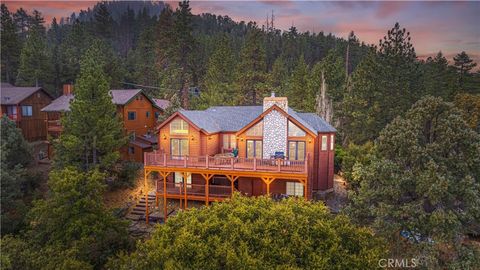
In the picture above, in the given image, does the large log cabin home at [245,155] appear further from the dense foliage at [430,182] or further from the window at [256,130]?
the dense foliage at [430,182]

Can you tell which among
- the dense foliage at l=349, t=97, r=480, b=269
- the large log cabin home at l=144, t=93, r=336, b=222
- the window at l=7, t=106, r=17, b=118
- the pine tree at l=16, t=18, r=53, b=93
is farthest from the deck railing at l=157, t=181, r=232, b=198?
the pine tree at l=16, t=18, r=53, b=93

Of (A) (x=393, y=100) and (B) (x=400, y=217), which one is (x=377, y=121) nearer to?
(A) (x=393, y=100)

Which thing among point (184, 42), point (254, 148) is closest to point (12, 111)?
point (184, 42)

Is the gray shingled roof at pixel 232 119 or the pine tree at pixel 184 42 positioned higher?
the pine tree at pixel 184 42

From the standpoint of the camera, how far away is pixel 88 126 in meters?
23.7

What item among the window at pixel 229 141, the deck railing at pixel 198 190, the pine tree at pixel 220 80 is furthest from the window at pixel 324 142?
the pine tree at pixel 220 80

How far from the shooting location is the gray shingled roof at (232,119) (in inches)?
924

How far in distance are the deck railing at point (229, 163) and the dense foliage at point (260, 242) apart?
7250mm

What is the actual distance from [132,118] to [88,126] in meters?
9.72

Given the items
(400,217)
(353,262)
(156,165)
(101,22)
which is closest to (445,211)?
(400,217)

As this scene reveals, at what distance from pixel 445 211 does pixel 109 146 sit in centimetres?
2125

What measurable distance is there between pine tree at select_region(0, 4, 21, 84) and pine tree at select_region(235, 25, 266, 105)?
111ft

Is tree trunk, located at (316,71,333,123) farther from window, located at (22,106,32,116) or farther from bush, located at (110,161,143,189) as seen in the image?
window, located at (22,106,32,116)

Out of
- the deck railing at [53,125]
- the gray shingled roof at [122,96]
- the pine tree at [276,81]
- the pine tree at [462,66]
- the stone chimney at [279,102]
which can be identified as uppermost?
the pine tree at [462,66]
